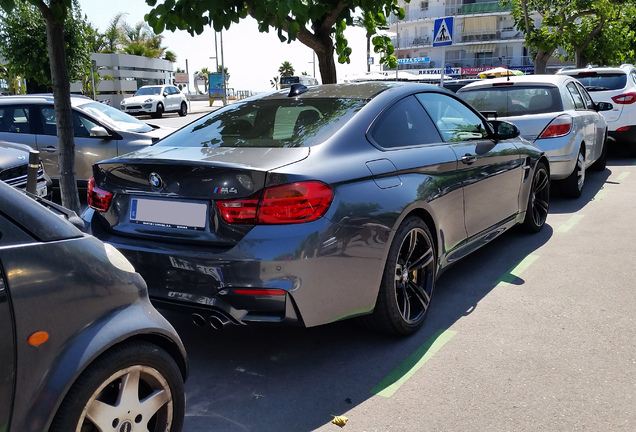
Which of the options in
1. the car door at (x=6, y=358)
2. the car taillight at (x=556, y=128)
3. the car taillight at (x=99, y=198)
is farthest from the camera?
the car taillight at (x=556, y=128)

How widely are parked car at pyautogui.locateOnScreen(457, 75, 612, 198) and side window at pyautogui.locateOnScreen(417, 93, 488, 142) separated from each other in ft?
7.85

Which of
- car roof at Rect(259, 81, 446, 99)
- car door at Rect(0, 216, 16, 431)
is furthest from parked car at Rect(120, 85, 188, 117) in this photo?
car door at Rect(0, 216, 16, 431)

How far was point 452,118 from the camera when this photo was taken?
4.74 metres

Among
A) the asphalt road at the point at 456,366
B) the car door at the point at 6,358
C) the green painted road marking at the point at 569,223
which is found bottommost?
the asphalt road at the point at 456,366

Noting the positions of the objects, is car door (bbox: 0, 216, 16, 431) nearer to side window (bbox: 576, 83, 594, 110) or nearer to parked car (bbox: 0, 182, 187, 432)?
parked car (bbox: 0, 182, 187, 432)

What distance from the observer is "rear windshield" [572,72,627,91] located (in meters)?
Answer: 11.6

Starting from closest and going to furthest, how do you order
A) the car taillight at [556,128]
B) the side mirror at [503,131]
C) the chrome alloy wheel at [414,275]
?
the chrome alloy wheel at [414,275]
the side mirror at [503,131]
the car taillight at [556,128]

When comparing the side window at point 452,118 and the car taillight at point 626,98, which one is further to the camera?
the car taillight at point 626,98

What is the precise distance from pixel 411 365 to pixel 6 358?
2220 millimetres

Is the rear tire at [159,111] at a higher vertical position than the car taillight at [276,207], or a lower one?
higher

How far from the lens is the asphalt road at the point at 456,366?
289cm

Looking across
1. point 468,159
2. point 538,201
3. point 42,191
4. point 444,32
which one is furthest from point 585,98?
point 42,191

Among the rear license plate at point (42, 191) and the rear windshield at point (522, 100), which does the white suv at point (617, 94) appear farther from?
the rear license plate at point (42, 191)

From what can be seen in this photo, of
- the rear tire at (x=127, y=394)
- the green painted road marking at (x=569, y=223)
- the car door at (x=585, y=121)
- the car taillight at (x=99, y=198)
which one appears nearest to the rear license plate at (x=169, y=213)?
the car taillight at (x=99, y=198)
